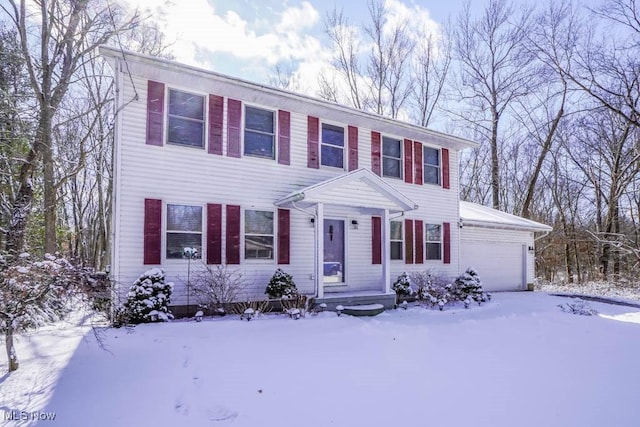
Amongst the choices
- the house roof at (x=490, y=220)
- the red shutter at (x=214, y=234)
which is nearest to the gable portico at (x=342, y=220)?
the red shutter at (x=214, y=234)

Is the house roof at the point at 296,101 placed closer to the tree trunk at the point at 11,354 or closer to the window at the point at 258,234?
the window at the point at 258,234

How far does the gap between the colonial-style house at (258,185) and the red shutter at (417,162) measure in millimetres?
33

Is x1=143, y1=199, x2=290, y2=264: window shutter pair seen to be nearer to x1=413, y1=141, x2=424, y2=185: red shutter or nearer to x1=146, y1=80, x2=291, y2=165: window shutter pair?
x1=146, y1=80, x2=291, y2=165: window shutter pair


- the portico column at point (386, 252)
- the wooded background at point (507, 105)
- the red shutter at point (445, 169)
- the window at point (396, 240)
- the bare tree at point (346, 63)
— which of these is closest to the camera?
the portico column at point (386, 252)

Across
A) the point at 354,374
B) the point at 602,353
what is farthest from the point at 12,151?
the point at 602,353

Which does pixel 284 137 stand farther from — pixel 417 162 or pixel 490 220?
pixel 490 220

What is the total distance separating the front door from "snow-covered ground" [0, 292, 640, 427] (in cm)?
288

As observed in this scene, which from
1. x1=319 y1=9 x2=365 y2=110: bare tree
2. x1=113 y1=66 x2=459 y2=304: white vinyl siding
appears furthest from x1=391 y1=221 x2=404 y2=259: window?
x1=319 y1=9 x2=365 y2=110: bare tree

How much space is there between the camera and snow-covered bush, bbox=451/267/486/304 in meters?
10.9

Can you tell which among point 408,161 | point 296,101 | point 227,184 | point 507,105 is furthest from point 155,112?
point 507,105

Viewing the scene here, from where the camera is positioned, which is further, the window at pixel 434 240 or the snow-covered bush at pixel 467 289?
the window at pixel 434 240

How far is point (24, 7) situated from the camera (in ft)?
34.6

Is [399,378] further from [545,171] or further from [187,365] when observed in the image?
[545,171]

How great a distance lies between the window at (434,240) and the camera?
1213 cm
